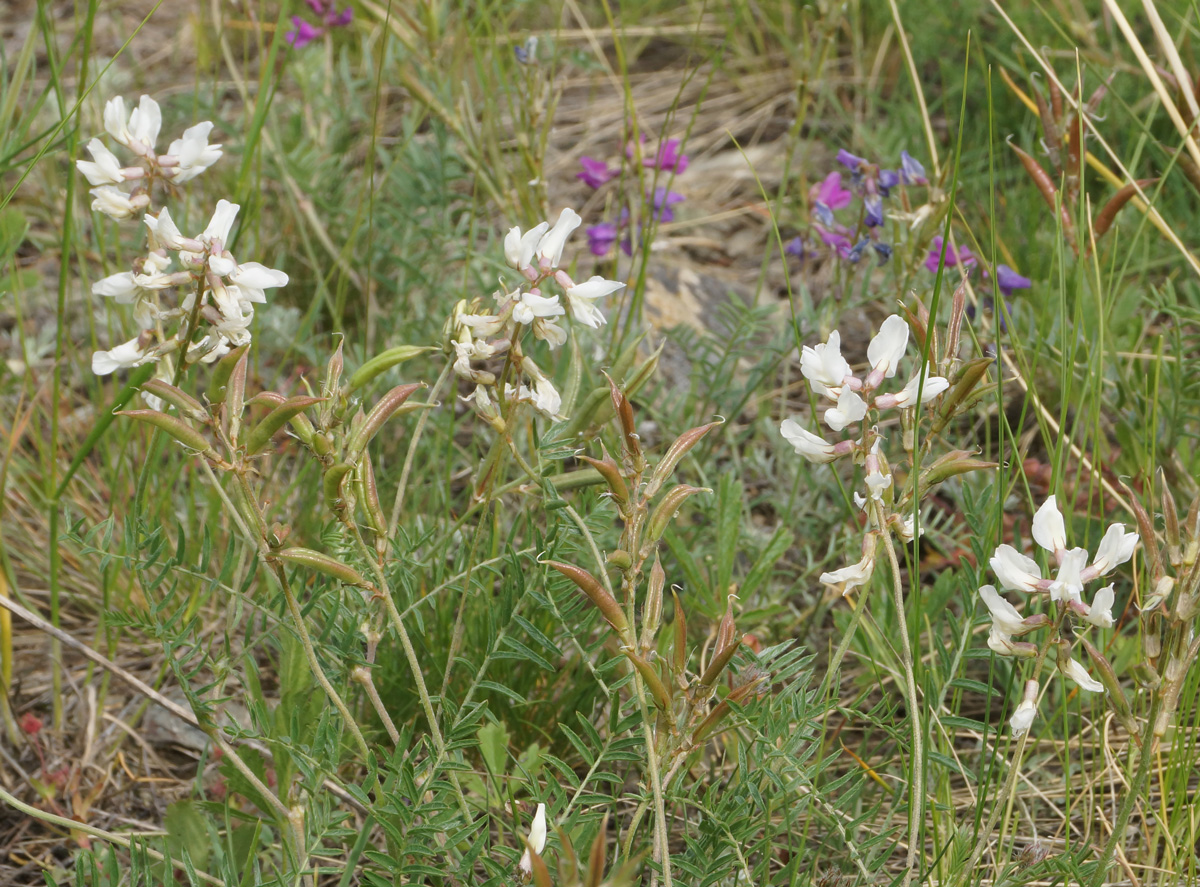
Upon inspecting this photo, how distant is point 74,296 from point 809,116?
2.07m

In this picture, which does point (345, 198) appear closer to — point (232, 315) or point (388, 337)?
point (388, 337)

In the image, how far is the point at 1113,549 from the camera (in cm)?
97

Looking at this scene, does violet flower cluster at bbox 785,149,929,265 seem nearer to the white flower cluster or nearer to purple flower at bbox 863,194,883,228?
purple flower at bbox 863,194,883,228

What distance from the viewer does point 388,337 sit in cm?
233

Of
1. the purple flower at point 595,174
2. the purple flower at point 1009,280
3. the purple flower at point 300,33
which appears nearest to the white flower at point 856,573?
the purple flower at point 1009,280

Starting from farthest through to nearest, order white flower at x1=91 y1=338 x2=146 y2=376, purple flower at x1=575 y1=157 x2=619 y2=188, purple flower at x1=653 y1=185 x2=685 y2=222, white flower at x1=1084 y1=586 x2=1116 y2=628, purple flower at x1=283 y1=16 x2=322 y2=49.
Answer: purple flower at x1=283 y1=16 x2=322 y2=49 < purple flower at x1=575 y1=157 x2=619 y2=188 < purple flower at x1=653 y1=185 x2=685 y2=222 < white flower at x1=91 y1=338 x2=146 y2=376 < white flower at x1=1084 y1=586 x2=1116 y2=628

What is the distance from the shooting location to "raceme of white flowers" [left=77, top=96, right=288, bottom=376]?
1099 millimetres

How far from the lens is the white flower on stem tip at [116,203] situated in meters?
1.18

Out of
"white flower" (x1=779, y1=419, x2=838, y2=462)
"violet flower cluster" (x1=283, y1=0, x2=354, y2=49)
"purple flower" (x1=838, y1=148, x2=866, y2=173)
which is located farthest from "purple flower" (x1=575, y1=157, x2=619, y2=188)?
"white flower" (x1=779, y1=419, x2=838, y2=462)

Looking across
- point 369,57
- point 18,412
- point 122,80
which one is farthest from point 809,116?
point 18,412

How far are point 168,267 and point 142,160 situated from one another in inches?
5.8

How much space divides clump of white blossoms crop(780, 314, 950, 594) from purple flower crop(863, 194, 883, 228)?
94 cm

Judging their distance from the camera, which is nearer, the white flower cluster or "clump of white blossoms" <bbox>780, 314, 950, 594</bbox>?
"clump of white blossoms" <bbox>780, 314, 950, 594</bbox>

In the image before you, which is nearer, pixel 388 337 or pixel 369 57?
pixel 388 337
